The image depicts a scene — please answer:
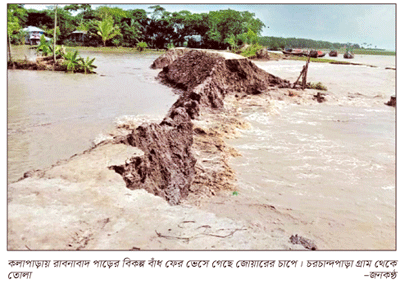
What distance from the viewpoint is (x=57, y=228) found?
2748 mm

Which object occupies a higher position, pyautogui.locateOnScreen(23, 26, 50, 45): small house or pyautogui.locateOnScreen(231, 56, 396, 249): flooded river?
pyautogui.locateOnScreen(23, 26, 50, 45): small house

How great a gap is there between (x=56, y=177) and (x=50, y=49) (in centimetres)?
2051

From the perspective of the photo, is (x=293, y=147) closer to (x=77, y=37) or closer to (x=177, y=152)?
(x=177, y=152)

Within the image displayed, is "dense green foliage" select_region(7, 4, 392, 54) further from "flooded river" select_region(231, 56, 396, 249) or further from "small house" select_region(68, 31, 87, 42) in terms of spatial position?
"flooded river" select_region(231, 56, 396, 249)

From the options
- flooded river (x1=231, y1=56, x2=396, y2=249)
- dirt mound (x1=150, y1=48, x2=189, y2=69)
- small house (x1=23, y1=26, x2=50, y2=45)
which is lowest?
flooded river (x1=231, y1=56, x2=396, y2=249)

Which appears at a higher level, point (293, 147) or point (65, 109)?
point (65, 109)

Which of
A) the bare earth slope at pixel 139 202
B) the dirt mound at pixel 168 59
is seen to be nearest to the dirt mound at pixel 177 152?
the bare earth slope at pixel 139 202

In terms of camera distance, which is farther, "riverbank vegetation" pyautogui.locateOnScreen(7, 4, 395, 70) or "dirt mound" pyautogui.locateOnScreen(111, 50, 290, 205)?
"riverbank vegetation" pyautogui.locateOnScreen(7, 4, 395, 70)

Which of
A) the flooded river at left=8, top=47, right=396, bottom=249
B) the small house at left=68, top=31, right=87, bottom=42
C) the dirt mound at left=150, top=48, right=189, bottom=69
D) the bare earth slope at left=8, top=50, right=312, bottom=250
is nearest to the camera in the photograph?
the bare earth slope at left=8, top=50, right=312, bottom=250

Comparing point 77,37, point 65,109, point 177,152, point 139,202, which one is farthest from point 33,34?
point 139,202

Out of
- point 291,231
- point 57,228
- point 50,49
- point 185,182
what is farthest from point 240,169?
point 50,49

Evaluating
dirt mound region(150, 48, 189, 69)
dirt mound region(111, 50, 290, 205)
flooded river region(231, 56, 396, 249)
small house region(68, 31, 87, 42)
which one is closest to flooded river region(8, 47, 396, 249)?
flooded river region(231, 56, 396, 249)

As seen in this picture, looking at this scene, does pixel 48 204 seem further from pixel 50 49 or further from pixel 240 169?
pixel 50 49

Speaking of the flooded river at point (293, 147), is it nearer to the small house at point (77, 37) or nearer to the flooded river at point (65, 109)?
the flooded river at point (65, 109)
